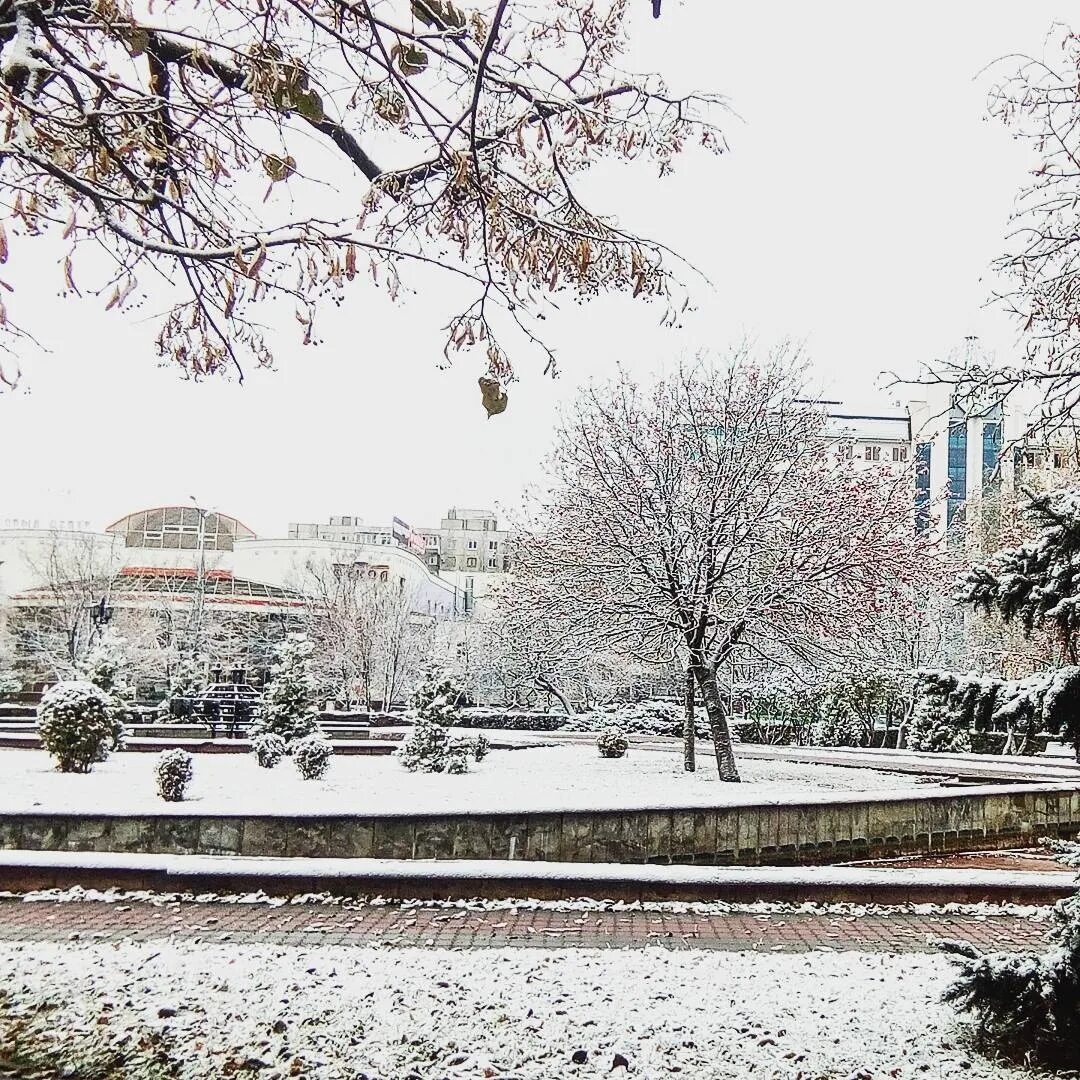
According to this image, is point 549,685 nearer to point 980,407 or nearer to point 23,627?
point 23,627

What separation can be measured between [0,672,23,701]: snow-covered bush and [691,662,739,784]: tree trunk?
3060 centimetres

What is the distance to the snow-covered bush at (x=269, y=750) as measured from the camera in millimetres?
16297

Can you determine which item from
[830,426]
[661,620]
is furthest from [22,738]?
[830,426]

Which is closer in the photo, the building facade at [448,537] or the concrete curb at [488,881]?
the concrete curb at [488,881]

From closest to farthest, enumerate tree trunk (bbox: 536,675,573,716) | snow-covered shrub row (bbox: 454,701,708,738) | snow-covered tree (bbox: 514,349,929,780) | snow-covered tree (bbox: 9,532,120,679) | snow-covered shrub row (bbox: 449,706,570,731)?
1. snow-covered tree (bbox: 514,349,929,780)
2. snow-covered shrub row (bbox: 454,701,708,738)
3. tree trunk (bbox: 536,675,573,716)
4. snow-covered shrub row (bbox: 449,706,570,731)
5. snow-covered tree (bbox: 9,532,120,679)

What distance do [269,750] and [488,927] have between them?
9.90 meters

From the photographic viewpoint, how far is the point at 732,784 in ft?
51.7

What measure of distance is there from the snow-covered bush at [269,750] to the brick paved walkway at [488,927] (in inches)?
339

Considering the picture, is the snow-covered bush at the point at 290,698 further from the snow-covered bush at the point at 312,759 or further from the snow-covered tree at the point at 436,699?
the snow-covered bush at the point at 312,759

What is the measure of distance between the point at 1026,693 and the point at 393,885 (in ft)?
16.6

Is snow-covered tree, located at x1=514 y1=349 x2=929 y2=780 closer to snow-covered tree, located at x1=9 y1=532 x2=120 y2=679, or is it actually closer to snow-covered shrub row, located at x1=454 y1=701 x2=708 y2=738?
snow-covered shrub row, located at x1=454 y1=701 x2=708 y2=738

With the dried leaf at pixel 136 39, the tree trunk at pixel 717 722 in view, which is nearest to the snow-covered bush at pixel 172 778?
the tree trunk at pixel 717 722

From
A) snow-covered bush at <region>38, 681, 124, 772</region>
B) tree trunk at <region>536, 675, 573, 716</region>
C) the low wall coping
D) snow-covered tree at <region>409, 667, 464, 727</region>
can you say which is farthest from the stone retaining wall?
tree trunk at <region>536, 675, 573, 716</region>

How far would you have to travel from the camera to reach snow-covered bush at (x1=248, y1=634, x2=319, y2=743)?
18719 millimetres
